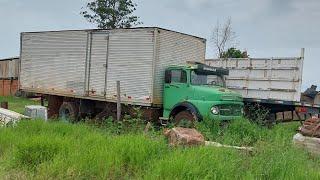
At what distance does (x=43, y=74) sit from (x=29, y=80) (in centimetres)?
123

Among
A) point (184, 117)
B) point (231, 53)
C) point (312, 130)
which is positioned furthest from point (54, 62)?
point (231, 53)

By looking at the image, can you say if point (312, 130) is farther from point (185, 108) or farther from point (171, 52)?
point (171, 52)

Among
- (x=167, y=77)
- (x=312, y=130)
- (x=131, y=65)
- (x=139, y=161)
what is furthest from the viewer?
(x=131, y=65)

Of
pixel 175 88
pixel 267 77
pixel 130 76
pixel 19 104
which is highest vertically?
pixel 267 77

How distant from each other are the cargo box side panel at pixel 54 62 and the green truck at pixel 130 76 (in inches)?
1.4

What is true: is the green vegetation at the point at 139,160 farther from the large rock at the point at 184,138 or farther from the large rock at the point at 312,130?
the large rock at the point at 312,130

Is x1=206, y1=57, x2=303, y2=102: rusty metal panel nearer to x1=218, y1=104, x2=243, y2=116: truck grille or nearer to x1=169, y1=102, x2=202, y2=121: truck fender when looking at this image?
x1=218, y1=104, x2=243, y2=116: truck grille

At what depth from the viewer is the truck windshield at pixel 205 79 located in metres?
14.6

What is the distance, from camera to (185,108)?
14391mm

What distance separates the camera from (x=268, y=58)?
677 inches

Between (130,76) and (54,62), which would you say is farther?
(54,62)

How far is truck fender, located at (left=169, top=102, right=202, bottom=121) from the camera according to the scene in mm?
13716

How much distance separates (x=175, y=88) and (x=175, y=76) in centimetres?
42

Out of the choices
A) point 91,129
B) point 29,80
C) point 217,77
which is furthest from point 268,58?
point 29,80
